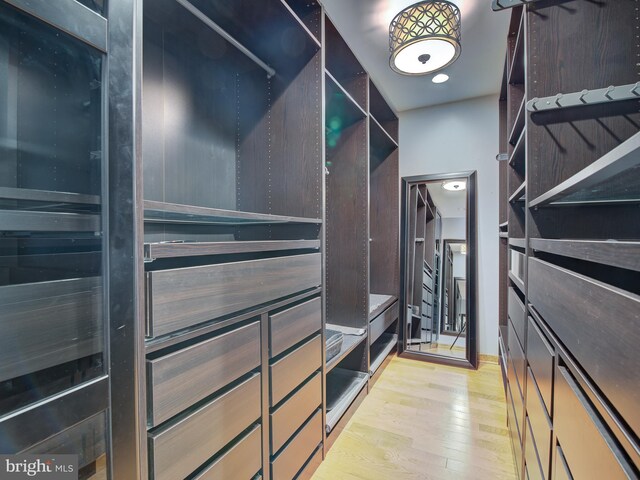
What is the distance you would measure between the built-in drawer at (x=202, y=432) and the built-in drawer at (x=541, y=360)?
0.95 metres

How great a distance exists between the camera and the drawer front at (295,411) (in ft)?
4.07

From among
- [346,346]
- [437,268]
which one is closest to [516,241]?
[346,346]

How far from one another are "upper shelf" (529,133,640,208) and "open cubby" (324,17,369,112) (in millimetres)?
1484

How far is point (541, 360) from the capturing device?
100 cm

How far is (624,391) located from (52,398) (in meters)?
1.00

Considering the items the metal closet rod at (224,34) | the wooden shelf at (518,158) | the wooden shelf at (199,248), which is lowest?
the wooden shelf at (199,248)

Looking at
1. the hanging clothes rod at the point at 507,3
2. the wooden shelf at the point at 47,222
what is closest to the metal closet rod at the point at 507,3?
the hanging clothes rod at the point at 507,3

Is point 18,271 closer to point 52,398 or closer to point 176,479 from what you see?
point 52,398

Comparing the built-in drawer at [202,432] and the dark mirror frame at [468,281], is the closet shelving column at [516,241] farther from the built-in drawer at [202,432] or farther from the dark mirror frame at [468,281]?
the built-in drawer at [202,432]

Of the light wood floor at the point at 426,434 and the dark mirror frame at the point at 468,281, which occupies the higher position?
the dark mirror frame at the point at 468,281

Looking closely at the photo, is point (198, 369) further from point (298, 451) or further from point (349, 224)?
point (349, 224)

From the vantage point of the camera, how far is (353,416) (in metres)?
2.05

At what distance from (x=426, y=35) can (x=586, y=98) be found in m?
0.84

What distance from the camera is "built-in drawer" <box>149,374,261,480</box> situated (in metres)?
0.77
